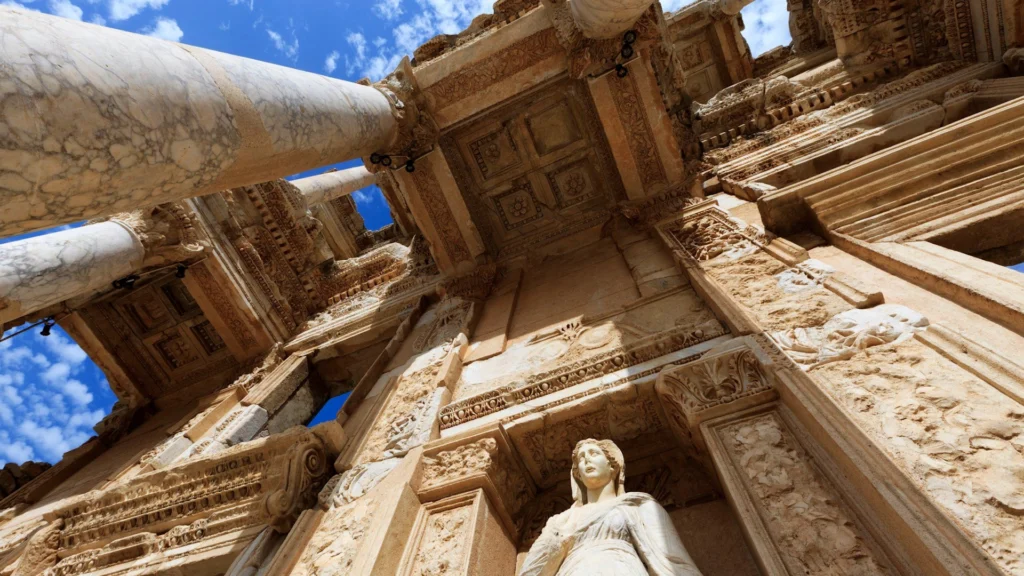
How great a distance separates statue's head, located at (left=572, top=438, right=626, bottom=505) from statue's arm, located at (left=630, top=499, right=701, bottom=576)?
0.34 m

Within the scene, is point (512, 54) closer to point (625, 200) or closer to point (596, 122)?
point (596, 122)

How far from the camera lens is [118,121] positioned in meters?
2.79

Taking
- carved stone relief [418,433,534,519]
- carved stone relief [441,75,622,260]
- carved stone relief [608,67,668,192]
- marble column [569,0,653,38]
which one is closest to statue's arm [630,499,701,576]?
carved stone relief [418,433,534,519]

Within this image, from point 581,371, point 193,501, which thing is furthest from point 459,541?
point 193,501

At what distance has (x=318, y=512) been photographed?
3.96m

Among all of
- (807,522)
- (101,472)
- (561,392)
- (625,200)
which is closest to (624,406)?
(561,392)

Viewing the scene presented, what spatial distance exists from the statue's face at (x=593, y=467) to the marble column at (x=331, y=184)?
9011 millimetres

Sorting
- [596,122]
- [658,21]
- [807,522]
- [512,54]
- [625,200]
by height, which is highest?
[512,54]

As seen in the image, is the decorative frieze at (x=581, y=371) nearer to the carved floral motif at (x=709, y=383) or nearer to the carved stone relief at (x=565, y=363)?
the carved stone relief at (x=565, y=363)

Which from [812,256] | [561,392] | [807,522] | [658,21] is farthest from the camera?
[658,21]

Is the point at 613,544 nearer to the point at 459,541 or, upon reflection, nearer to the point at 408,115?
the point at 459,541

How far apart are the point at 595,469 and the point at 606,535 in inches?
20.9

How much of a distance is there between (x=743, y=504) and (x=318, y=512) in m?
3.17

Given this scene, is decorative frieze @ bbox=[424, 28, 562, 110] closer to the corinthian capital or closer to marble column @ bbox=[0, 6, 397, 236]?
the corinthian capital
